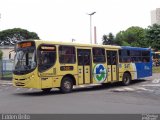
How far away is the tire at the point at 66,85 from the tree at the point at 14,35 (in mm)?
Result: 73096

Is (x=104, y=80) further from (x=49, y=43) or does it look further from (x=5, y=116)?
(x=5, y=116)

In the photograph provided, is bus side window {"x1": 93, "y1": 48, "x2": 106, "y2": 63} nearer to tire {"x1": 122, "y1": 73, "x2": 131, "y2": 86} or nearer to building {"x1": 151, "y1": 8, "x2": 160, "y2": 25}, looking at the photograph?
tire {"x1": 122, "y1": 73, "x2": 131, "y2": 86}

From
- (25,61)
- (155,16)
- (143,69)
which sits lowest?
(143,69)

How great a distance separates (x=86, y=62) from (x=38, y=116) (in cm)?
1098

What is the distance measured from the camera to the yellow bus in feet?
63.7

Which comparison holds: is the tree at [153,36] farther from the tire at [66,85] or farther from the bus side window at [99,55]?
the tire at [66,85]

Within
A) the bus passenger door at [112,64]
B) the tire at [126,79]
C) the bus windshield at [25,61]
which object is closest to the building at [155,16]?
the tire at [126,79]

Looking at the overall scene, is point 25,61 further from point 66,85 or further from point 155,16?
point 155,16

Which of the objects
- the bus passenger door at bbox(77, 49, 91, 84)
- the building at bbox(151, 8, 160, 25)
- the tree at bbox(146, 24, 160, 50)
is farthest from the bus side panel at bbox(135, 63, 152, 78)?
the building at bbox(151, 8, 160, 25)

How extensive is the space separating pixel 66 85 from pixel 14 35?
7672 cm

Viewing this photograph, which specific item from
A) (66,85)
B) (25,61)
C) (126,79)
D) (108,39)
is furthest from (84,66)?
(108,39)

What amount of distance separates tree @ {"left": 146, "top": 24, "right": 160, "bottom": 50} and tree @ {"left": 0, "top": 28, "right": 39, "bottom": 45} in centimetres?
3756

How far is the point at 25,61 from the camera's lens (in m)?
19.7

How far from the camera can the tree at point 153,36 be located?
2415 inches
